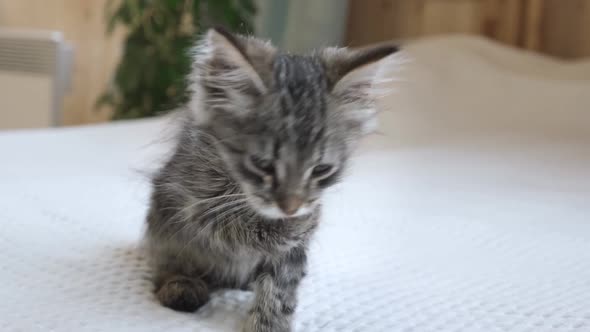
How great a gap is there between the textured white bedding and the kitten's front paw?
23 millimetres

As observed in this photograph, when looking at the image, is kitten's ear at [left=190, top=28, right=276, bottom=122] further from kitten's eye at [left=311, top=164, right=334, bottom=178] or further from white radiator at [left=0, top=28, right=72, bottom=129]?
white radiator at [left=0, top=28, right=72, bottom=129]

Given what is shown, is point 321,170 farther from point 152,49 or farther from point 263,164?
point 152,49

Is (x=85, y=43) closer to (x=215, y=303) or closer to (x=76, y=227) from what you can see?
(x=76, y=227)

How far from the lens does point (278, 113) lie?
868 millimetres

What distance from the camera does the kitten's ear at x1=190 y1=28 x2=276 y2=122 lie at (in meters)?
0.87

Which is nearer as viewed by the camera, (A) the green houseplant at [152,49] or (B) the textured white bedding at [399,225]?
(B) the textured white bedding at [399,225]

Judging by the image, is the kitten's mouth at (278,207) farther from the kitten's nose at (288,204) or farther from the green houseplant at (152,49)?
the green houseplant at (152,49)

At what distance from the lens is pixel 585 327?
91 cm

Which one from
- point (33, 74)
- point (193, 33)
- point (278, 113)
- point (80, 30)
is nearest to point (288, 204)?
point (278, 113)

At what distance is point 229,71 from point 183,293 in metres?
0.30

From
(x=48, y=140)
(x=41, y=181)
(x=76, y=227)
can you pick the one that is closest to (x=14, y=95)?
(x=48, y=140)

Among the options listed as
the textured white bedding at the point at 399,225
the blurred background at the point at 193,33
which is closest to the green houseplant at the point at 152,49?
the blurred background at the point at 193,33

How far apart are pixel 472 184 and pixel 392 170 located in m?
0.23

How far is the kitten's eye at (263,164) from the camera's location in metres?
0.87
